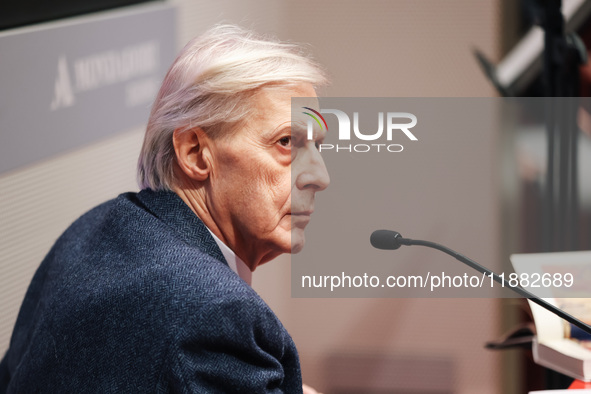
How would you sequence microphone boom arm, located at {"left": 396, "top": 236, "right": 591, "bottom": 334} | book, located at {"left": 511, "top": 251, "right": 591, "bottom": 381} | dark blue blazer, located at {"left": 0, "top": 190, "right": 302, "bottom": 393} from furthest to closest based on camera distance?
book, located at {"left": 511, "top": 251, "right": 591, "bottom": 381}, microphone boom arm, located at {"left": 396, "top": 236, "right": 591, "bottom": 334}, dark blue blazer, located at {"left": 0, "top": 190, "right": 302, "bottom": 393}

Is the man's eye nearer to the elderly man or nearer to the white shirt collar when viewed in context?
the elderly man

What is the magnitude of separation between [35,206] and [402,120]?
0.92m

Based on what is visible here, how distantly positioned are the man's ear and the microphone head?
10.2 inches

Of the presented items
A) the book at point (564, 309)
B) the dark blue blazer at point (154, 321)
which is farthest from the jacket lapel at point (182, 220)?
the book at point (564, 309)

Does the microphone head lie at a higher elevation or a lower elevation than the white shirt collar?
higher

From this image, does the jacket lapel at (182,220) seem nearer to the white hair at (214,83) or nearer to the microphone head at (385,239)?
the white hair at (214,83)

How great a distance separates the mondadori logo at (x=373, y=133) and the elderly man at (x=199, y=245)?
0.11 ft

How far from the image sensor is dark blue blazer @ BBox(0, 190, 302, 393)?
793mm

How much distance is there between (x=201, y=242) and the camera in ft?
3.05

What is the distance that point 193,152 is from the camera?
96 centimetres

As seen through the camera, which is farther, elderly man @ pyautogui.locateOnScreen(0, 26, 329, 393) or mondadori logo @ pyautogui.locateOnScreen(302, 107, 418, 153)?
mondadori logo @ pyautogui.locateOnScreen(302, 107, 418, 153)

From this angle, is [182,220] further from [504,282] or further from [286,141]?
[504,282]

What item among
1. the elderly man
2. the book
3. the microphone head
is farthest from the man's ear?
the book

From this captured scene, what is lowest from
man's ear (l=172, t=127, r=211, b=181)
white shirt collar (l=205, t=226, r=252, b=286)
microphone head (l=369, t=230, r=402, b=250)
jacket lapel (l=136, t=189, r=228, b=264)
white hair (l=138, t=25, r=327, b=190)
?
white shirt collar (l=205, t=226, r=252, b=286)
